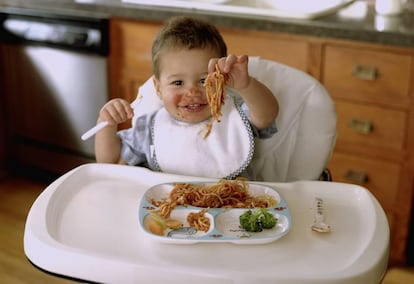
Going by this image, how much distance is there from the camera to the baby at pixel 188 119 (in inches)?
54.1

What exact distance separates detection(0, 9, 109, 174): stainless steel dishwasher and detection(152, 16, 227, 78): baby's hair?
131cm

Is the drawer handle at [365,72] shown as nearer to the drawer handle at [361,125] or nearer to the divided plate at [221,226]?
the drawer handle at [361,125]

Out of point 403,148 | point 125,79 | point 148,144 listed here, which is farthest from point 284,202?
point 125,79

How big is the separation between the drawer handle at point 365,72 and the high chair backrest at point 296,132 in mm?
771

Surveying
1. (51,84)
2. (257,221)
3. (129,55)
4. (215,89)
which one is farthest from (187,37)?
(51,84)

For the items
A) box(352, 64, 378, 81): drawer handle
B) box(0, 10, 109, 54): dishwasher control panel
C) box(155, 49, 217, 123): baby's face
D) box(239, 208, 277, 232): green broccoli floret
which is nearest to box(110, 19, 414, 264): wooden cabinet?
box(352, 64, 378, 81): drawer handle

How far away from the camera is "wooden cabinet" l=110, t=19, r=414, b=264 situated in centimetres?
222

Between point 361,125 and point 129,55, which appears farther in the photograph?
point 129,55

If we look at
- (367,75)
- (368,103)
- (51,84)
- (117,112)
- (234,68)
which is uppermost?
(234,68)

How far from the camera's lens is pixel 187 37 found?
4.52ft

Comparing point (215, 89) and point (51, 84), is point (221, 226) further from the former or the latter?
point (51, 84)

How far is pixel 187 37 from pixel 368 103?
1.09 m

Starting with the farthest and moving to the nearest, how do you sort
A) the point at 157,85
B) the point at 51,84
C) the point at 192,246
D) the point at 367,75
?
the point at 51,84 < the point at 367,75 < the point at 157,85 < the point at 192,246

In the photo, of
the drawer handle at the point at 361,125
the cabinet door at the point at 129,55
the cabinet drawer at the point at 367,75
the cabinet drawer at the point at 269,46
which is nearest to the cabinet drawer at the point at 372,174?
the drawer handle at the point at 361,125
